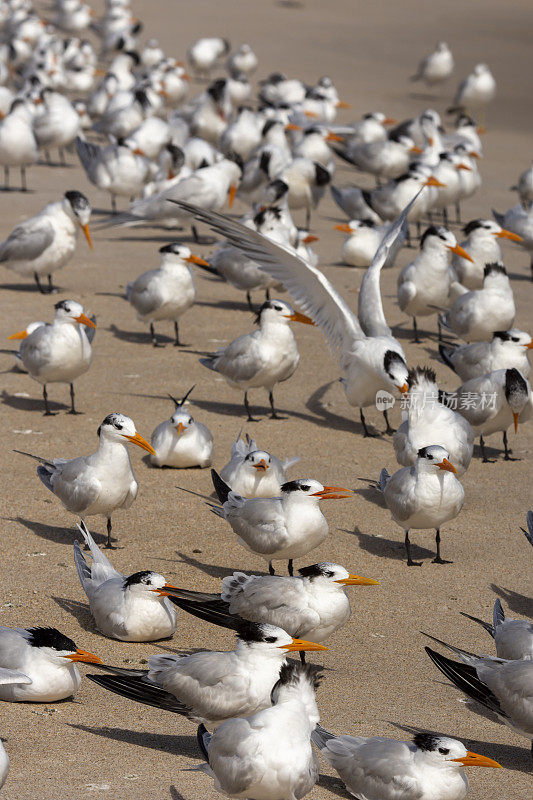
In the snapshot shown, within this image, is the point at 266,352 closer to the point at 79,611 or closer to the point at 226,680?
the point at 79,611

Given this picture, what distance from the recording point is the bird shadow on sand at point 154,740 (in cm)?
453

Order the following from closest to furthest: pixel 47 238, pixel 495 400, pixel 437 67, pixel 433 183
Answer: pixel 495 400, pixel 47 238, pixel 433 183, pixel 437 67

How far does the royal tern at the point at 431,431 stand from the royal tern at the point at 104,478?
1704mm

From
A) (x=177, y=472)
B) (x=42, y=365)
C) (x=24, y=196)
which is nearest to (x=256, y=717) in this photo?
(x=177, y=472)

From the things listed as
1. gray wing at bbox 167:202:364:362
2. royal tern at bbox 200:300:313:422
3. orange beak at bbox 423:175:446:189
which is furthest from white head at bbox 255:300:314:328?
orange beak at bbox 423:175:446:189

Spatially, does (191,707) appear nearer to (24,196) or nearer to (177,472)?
(177,472)

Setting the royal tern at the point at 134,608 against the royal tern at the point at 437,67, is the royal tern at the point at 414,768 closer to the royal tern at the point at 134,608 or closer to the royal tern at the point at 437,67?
the royal tern at the point at 134,608

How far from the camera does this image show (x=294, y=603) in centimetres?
511

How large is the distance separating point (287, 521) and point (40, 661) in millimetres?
1537

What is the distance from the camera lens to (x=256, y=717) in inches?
157

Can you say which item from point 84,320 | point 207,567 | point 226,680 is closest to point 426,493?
point 207,567

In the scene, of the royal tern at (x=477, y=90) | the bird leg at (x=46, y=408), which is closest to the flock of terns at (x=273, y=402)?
the bird leg at (x=46, y=408)

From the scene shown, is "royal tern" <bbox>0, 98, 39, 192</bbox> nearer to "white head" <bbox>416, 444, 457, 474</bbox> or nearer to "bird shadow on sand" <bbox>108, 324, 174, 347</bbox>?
"bird shadow on sand" <bbox>108, 324, 174, 347</bbox>

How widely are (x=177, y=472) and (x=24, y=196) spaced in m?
9.02
